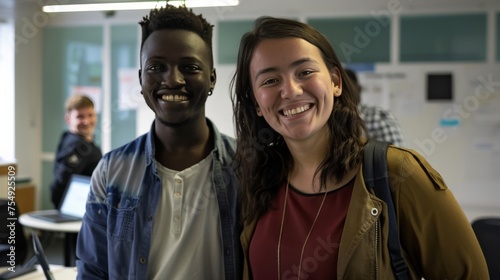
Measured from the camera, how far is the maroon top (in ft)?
4.07

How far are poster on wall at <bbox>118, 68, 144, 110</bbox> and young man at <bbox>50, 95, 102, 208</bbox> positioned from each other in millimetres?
1703

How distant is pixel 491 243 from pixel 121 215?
1.71 meters

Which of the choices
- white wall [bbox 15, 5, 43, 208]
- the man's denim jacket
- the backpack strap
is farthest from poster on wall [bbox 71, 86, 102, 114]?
the backpack strap

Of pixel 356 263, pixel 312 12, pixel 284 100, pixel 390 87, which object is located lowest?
pixel 356 263

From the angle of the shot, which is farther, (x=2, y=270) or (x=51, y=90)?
(x=51, y=90)

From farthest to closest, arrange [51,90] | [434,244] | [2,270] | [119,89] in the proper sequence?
[51,90]
[119,89]
[2,270]
[434,244]

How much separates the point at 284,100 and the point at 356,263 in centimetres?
48

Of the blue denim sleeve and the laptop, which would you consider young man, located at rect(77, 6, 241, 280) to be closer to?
the blue denim sleeve

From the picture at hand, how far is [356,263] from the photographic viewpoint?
120 cm

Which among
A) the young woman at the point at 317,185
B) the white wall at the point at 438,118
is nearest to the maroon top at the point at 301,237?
the young woman at the point at 317,185

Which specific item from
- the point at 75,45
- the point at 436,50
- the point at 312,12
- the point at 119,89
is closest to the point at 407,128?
the point at 436,50

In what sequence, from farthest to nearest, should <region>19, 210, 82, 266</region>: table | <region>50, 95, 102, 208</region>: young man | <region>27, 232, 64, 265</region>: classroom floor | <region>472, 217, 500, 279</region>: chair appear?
<region>27, 232, 64, 265</region>: classroom floor
<region>50, 95, 102, 208</region>: young man
<region>19, 210, 82, 266</region>: table
<region>472, 217, 500, 279</region>: chair

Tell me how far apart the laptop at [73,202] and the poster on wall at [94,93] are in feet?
7.19

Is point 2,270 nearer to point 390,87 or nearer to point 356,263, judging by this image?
point 356,263
